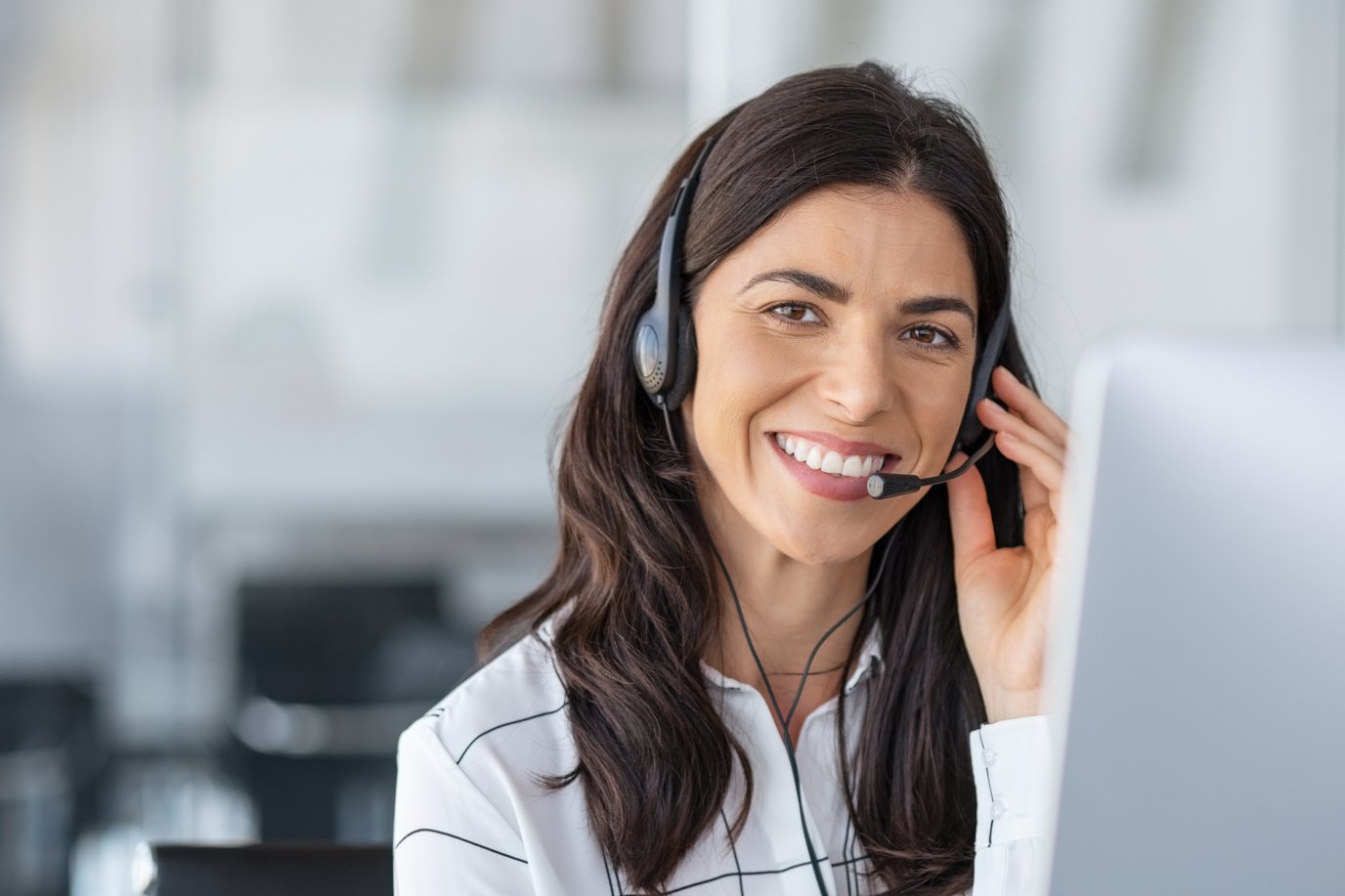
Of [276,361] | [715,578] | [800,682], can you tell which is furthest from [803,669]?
[276,361]

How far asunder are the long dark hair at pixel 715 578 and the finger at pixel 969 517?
34mm

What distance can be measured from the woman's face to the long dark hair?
35 mm

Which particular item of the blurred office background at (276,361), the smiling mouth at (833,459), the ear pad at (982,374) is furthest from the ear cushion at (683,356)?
the blurred office background at (276,361)

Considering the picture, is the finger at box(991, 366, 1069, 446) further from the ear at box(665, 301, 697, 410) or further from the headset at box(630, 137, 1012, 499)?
the ear at box(665, 301, 697, 410)

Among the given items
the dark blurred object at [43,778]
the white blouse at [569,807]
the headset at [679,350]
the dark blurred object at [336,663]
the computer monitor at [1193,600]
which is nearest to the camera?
the computer monitor at [1193,600]

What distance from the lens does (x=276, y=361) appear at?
3.56 metres

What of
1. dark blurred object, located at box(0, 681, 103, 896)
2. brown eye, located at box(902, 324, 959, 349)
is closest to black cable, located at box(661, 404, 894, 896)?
brown eye, located at box(902, 324, 959, 349)

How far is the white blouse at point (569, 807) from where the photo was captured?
1.12 metres

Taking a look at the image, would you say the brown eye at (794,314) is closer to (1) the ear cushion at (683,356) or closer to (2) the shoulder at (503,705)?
(1) the ear cushion at (683,356)

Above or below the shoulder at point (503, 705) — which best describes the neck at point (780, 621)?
above

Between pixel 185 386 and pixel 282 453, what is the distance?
0.99 feet

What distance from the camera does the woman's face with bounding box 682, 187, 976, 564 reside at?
1172mm

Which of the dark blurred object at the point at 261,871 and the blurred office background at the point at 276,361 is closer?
the dark blurred object at the point at 261,871

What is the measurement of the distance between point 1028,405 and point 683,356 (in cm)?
34
